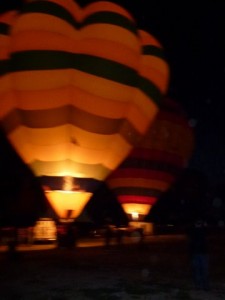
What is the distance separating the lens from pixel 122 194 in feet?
92.6

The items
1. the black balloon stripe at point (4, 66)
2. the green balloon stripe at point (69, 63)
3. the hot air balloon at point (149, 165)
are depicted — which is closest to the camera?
the green balloon stripe at point (69, 63)

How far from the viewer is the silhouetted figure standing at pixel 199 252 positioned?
1073cm

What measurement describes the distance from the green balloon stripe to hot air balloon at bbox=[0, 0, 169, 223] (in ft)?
0.12

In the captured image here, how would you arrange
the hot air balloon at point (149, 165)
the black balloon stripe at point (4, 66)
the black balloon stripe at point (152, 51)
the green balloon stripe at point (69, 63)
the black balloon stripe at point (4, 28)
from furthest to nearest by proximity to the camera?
the hot air balloon at point (149, 165) < the black balloon stripe at point (152, 51) < the black balloon stripe at point (4, 28) < the black balloon stripe at point (4, 66) < the green balloon stripe at point (69, 63)

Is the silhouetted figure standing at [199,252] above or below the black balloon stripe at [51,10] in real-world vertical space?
below

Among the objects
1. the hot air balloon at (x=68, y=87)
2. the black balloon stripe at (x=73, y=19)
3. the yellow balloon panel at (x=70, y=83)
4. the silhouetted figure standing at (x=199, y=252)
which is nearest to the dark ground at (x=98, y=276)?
the silhouetted figure standing at (x=199, y=252)

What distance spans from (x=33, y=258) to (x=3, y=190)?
3052 cm

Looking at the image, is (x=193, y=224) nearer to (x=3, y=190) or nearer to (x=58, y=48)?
(x=58, y=48)

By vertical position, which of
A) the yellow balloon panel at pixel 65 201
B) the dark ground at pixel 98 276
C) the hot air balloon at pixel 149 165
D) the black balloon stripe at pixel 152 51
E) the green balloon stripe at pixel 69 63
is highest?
the black balloon stripe at pixel 152 51

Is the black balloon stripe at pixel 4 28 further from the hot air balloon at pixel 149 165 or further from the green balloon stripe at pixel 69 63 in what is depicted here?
the hot air balloon at pixel 149 165

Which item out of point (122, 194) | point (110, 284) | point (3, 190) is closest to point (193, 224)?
point (110, 284)

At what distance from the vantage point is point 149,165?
91.6 feet

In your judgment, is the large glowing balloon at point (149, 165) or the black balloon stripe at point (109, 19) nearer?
the black balloon stripe at point (109, 19)

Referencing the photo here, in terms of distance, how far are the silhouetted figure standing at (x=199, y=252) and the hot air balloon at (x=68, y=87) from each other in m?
9.29
